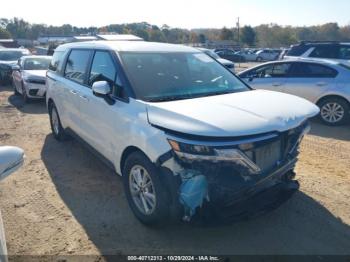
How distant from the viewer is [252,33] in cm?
7606

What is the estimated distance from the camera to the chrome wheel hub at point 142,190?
353cm

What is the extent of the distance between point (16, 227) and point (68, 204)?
2.15 feet

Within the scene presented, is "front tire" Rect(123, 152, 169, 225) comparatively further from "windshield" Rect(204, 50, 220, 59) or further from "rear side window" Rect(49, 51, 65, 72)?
"rear side window" Rect(49, 51, 65, 72)

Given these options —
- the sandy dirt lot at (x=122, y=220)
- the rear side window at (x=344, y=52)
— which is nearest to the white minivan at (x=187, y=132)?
the sandy dirt lot at (x=122, y=220)

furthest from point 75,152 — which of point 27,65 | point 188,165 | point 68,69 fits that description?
point 27,65

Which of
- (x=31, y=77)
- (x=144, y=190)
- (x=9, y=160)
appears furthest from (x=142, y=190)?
(x=31, y=77)

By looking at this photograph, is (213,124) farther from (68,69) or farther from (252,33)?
(252,33)

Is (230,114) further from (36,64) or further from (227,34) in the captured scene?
(227,34)

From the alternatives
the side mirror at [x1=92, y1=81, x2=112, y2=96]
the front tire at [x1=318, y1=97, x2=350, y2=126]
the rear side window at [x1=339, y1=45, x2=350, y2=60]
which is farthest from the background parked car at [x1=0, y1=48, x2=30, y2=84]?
the rear side window at [x1=339, y1=45, x2=350, y2=60]

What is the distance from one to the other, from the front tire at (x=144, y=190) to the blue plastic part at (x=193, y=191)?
0.84 ft

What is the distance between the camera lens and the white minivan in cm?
304

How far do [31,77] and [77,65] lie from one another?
237 inches

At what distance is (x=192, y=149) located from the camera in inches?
118

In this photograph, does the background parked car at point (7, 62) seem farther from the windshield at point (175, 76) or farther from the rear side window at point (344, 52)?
the rear side window at point (344, 52)
